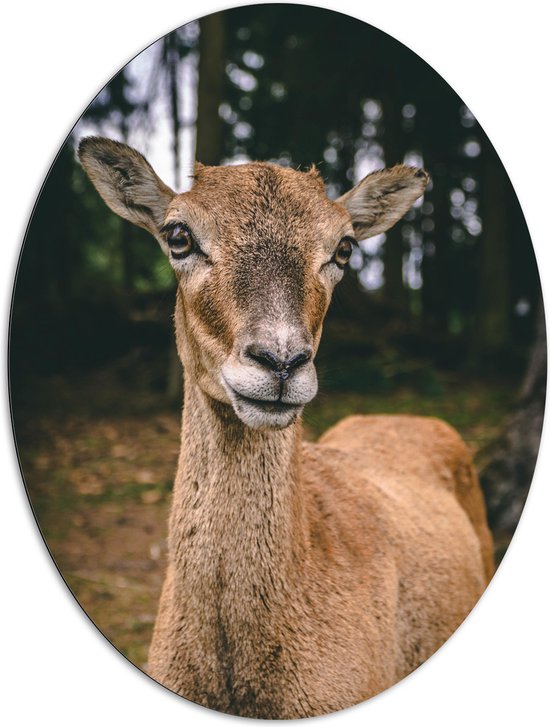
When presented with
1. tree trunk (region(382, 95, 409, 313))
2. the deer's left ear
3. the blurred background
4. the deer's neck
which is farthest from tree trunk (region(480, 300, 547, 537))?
the deer's neck

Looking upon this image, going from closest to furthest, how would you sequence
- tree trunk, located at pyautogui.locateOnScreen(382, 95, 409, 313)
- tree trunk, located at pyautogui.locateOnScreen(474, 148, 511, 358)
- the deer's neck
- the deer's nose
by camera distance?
the deer's nose
the deer's neck
tree trunk, located at pyautogui.locateOnScreen(382, 95, 409, 313)
tree trunk, located at pyautogui.locateOnScreen(474, 148, 511, 358)

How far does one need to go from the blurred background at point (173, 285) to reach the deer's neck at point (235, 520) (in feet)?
1.06

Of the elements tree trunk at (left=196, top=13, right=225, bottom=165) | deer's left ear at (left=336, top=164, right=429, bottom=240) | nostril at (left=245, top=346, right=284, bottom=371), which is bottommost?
nostril at (left=245, top=346, right=284, bottom=371)

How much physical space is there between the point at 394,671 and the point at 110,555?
1.04 meters

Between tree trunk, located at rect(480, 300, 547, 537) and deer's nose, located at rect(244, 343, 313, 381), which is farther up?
deer's nose, located at rect(244, 343, 313, 381)

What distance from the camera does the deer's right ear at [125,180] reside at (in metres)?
1.86

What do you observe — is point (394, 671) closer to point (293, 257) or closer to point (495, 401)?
point (495, 401)

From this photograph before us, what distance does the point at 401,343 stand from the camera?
2.41 m

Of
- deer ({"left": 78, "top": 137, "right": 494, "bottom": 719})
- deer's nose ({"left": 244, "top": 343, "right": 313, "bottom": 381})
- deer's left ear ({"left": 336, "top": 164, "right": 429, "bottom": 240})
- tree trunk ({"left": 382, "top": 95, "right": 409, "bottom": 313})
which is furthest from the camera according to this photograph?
tree trunk ({"left": 382, "top": 95, "right": 409, "bottom": 313})

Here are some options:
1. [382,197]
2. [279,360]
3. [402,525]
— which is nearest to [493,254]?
[382,197]

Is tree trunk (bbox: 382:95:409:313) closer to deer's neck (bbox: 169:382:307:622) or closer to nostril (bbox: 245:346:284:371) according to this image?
deer's neck (bbox: 169:382:307:622)

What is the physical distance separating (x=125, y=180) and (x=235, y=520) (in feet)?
Answer: 3.28

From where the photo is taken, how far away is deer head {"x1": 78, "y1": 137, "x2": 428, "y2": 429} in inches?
59.4

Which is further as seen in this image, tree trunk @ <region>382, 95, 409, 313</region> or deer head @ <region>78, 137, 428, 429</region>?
tree trunk @ <region>382, 95, 409, 313</region>
